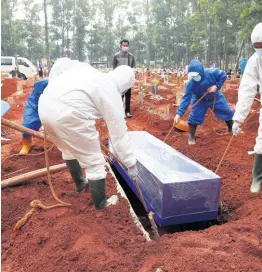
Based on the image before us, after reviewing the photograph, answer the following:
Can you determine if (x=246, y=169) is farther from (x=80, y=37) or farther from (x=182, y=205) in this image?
(x=80, y=37)

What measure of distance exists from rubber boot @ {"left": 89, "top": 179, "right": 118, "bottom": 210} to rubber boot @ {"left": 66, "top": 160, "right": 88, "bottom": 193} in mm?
515

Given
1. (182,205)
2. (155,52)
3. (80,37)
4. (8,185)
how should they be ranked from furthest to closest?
(155,52), (80,37), (8,185), (182,205)

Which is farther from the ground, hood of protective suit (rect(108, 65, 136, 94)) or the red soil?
hood of protective suit (rect(108, 65, 136, 94))

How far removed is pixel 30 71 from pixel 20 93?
13.1 meters

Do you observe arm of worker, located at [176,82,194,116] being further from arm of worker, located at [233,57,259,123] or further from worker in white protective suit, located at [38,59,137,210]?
worker in white protective suit, located at [38,59,137,210]

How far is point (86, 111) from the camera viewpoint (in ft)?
8.82

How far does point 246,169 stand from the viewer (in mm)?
4520

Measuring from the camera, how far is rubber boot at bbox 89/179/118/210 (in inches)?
117

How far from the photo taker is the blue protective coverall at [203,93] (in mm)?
5266

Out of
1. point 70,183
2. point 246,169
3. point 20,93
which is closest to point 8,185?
point 70,183

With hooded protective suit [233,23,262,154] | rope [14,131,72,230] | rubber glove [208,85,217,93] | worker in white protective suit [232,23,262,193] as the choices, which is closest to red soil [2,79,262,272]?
rope [14,131,72,230]

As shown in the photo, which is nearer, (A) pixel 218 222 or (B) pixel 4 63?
(A) pixel 218 222

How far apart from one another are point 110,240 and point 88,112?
108cm

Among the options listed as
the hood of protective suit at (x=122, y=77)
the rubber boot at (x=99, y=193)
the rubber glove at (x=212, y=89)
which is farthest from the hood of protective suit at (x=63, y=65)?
the rubber glove at (x=212, y=89)
